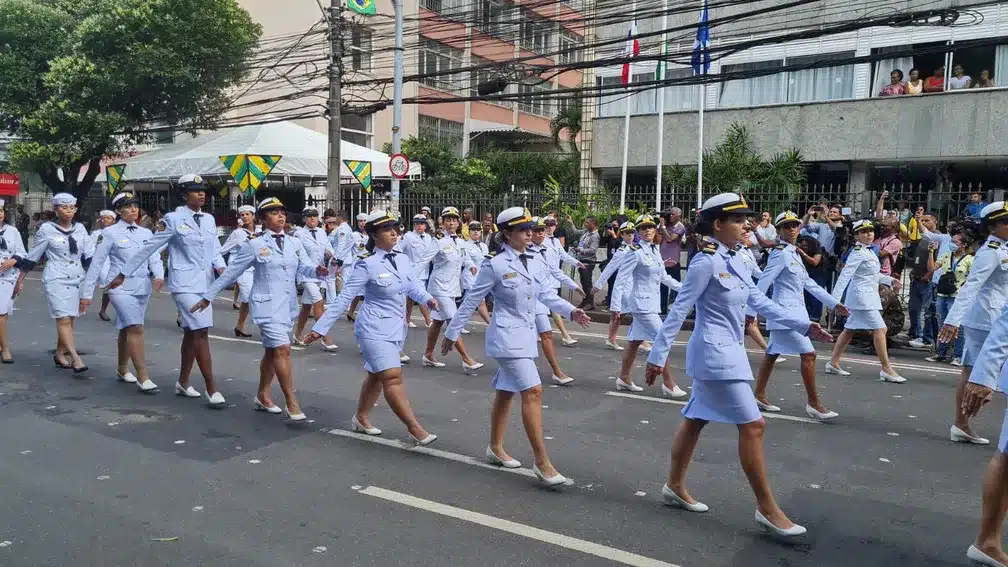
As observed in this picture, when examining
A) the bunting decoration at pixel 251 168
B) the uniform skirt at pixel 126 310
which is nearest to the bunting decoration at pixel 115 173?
the bunting decoration at pixel 251 168

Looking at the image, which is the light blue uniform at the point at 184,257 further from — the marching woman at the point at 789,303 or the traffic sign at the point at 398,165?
the traffic sign at the point at 398,165

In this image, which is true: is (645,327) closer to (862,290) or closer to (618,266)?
(618,266)

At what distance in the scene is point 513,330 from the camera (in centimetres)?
575

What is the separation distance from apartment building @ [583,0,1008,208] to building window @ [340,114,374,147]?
41.8 feet

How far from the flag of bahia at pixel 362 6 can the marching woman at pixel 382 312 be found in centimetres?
1318

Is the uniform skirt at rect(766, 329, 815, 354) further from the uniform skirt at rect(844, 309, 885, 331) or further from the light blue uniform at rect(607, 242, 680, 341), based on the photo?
the uniform skirt at rect(844, 309, 885, 331)

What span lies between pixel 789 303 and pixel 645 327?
157 centimetres

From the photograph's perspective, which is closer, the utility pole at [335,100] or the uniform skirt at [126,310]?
the uniform skirt at [126,310]

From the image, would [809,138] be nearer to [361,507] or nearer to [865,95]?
[865,95]

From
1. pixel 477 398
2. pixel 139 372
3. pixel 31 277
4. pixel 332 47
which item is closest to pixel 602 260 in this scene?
pixel 332 47

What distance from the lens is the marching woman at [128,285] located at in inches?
328

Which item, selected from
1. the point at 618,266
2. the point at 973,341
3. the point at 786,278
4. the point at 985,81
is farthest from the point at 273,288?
the point at 985,81

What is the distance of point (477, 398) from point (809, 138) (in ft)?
56.0

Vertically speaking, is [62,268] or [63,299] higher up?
[62,268]
